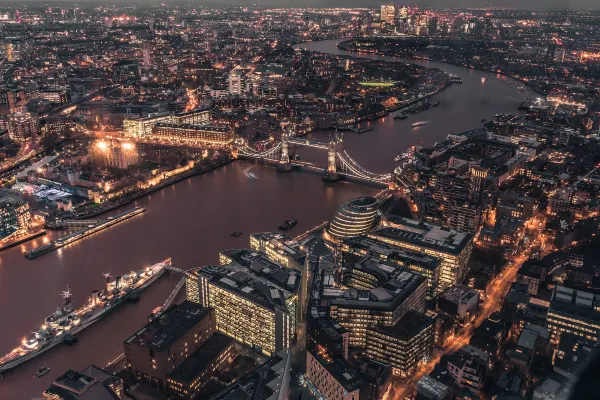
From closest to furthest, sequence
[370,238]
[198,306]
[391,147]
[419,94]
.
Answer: [198,306], [370,238], [391,147], [419,94]

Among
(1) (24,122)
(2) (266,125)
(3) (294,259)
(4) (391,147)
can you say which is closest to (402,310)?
(3) (294,259)

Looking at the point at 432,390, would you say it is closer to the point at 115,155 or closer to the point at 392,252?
the point at 392,252

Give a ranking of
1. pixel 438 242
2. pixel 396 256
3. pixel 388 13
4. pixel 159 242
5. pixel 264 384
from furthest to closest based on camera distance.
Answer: pixel 388 13 → pixel 159 242 → pixel 438 242 → pixel 396 256 → pixel 264 384

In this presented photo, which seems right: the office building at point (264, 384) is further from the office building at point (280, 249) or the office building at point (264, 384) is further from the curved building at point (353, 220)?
the curved building at point (353, 220)

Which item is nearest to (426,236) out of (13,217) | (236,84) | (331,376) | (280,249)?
(280,249)

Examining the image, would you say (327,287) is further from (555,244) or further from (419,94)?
(419,94)

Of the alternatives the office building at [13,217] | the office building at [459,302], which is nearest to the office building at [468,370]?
the office building at [459,302]
